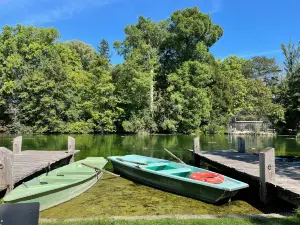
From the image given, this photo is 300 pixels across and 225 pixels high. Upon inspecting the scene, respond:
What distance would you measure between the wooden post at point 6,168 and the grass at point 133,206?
50.7 inches

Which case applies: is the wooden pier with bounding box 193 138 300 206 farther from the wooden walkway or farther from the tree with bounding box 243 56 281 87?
the tree with bounding box 243 56 281 87

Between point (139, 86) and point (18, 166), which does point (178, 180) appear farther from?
point (139, 86)

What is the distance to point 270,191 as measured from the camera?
770 centimetres

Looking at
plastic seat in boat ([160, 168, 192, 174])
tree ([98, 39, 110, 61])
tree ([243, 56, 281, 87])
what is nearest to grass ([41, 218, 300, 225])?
plastic seat in boat ([160, 168, 192, 174])

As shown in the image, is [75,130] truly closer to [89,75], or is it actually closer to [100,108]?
[100,108]

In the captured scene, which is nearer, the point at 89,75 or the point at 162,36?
the point at 89,75

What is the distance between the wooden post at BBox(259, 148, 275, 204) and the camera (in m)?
7.47

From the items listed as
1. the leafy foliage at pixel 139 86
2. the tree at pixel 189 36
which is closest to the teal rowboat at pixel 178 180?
the leafy foliage at pixel 139 86

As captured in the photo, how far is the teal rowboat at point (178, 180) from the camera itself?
770cm

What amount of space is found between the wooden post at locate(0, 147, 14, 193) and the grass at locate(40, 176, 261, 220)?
1288mm

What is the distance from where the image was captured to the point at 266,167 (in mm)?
7527

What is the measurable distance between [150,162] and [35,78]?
1111 inches

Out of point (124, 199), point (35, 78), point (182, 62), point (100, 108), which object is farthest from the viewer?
point (182, 62)

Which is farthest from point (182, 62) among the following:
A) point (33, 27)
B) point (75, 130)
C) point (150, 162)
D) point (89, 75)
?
point (150, 162)
